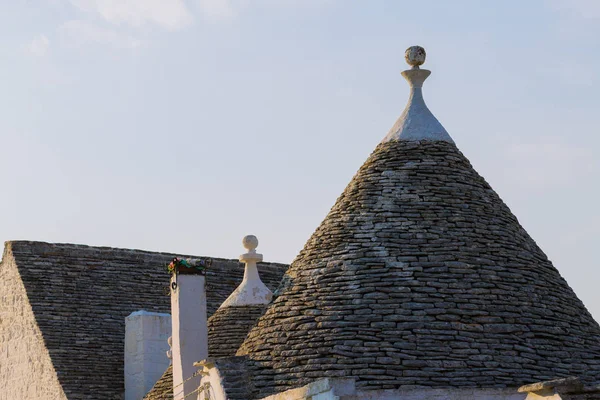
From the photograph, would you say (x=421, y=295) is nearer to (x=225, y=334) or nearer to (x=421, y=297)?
(x=421, y=297)

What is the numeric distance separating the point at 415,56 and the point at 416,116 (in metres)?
0.73

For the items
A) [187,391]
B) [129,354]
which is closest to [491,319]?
[187,391]

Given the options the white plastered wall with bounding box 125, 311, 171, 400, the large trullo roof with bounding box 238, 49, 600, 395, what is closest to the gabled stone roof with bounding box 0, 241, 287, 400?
the white plastered wall with bounding box 125, 311, 171, 400

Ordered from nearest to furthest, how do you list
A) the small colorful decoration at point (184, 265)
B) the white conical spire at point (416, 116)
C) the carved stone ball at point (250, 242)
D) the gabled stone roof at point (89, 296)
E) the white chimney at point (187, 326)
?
the white conical spire at point (416, 116) → the white chimney at point (187, 326) → the small colorful decoration at point (184, 265) → the carved stone ball at point (250, 242) → the gabled stone roof at point (89, 296)

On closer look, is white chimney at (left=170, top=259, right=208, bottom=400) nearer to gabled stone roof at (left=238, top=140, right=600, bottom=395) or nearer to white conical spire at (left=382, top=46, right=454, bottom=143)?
gabled stone roof at (left=238, top=140, right=600, bottom=395)

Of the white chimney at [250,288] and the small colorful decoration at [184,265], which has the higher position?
the white chimney at [250,288]

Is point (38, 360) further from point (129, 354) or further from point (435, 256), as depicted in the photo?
point (435, 256)

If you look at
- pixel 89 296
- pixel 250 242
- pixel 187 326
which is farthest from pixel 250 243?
pixel 89 296

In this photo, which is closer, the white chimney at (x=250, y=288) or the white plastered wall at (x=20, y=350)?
the white chimney at (x=250, y=288)

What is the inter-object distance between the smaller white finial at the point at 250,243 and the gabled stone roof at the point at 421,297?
319 cm

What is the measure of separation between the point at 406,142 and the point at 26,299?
8765mm

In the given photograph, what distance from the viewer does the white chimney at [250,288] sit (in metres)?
20.3

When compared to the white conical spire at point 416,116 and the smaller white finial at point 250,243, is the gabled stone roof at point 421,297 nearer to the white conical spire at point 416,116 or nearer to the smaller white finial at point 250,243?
the white conical spire at point 416,116

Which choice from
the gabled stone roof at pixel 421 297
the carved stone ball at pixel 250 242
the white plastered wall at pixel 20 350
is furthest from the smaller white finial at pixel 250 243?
the white plastered wall at pixel 20 350
